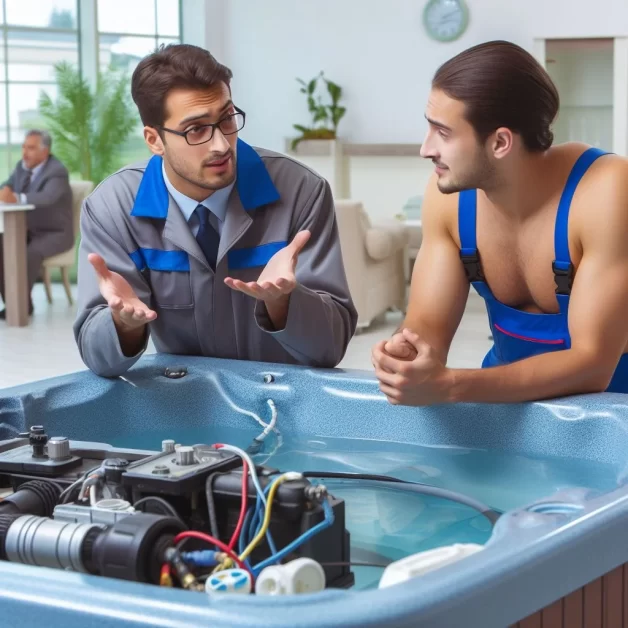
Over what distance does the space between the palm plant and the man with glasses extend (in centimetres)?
671

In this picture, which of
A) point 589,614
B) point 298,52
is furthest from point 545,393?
point 298,52

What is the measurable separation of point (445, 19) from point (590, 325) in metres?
7.48

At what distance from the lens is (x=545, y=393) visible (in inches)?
84.8

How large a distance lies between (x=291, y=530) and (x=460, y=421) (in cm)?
88

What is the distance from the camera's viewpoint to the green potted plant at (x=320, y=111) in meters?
9.45

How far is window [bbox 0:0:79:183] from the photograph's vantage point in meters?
8.91

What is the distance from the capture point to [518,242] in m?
2.30

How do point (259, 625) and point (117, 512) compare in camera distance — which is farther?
point (117, 512)

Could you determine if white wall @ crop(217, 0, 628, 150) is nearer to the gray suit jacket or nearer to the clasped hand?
the gray suit jacket

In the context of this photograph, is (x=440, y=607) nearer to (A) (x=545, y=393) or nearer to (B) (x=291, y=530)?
(B) (x=291, y=530)

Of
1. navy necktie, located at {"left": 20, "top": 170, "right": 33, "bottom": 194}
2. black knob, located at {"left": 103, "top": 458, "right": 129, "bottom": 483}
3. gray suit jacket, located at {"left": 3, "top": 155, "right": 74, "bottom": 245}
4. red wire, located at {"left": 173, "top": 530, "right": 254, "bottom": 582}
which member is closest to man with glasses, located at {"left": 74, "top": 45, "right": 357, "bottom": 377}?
black knob, located at {"left": 103, "top": 458, "right": 129, "bottom": 483}

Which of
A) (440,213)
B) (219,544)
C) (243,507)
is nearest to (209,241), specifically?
(440,213)

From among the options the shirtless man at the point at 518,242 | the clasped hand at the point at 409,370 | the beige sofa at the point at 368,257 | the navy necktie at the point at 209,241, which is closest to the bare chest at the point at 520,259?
the shirtless man at the point at 518,242

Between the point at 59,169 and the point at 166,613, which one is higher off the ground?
the point at 59,169
